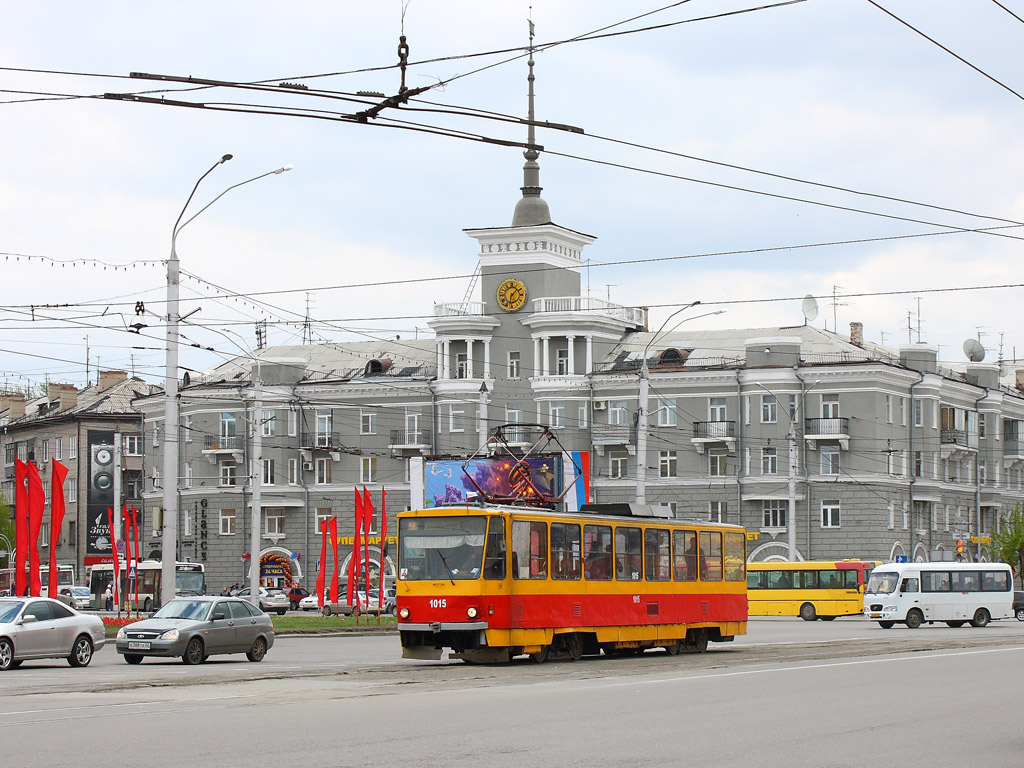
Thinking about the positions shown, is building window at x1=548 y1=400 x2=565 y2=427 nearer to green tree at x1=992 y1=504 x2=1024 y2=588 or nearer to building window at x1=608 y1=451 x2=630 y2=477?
building window at x1=608 y1=451 x2=630 y2=477

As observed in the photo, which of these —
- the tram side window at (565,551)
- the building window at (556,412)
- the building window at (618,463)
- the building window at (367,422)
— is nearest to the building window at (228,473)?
the building window at (367,422)

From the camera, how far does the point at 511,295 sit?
77000mm

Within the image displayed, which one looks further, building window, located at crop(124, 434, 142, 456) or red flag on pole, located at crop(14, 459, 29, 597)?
building window, located at crop(124, 434, 142, 456)

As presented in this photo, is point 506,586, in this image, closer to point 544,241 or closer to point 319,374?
point 544,241

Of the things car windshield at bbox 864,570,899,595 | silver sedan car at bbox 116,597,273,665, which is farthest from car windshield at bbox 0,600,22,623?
car windshield at bbox 864,570,899,595

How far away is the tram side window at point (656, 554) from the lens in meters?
28.9

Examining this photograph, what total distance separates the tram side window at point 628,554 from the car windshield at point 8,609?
1049 centimetres

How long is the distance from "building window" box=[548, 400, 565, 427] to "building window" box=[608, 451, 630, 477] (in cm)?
299

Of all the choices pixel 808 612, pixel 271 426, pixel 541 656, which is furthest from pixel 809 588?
pixel 541 656

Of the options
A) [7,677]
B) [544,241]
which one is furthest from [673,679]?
[544,241]

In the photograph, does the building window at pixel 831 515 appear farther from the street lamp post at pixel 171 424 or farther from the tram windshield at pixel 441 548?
the tram windshield at pixel 441 548

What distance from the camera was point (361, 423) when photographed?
262 ft

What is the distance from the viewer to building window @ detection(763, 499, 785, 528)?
2776 inches

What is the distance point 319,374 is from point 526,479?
178 feet
